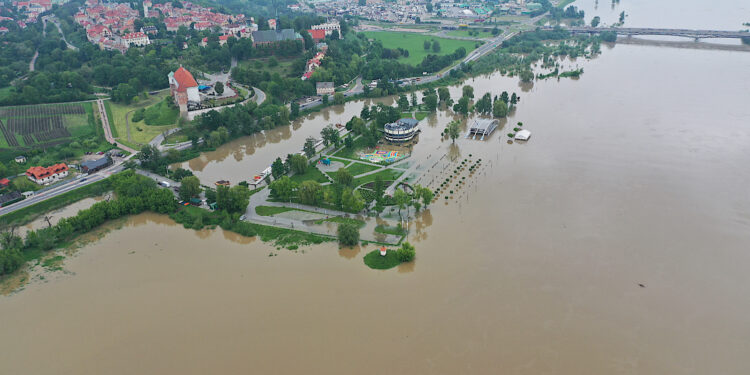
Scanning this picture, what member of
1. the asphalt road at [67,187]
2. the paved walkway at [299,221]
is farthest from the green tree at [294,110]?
the paved walkway at [299,221]

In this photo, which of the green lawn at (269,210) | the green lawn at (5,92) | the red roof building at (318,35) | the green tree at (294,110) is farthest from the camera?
the red roof building at (318,35)

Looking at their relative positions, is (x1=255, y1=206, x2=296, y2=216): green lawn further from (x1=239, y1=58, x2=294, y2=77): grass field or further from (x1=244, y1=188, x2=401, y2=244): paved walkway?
(x1=239, y1=58, x2=294, y2=77): grass field

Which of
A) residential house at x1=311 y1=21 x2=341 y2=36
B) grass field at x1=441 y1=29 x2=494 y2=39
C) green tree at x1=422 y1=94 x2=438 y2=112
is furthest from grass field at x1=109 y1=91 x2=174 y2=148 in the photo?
grass field at x1=441 y1=29 x2=494 y2=39

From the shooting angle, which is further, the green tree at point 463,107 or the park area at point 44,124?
the green tree at point 463,107

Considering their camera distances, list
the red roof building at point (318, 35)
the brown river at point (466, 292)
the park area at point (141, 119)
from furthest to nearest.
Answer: the red roof building at point (318, 35) → the park area at point (141, 119) → the brown river at point (466, 292)

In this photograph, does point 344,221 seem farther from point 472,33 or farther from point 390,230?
point 472,33

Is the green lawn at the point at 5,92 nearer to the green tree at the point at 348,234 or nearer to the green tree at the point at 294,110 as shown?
the green tree at the point at 294,110
